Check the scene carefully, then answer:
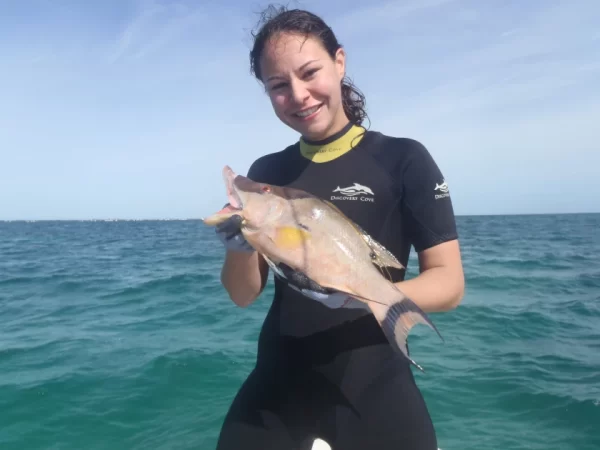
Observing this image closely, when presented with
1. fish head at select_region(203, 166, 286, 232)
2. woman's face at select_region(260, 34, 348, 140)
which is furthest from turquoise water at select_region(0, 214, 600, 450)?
fish head at select_region(203, 166, 286, 232)

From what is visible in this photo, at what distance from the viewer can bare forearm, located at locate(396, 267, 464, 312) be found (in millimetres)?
2326

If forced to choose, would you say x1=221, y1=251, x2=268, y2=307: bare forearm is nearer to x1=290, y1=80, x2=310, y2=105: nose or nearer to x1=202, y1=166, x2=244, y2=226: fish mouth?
x1=202, y1=166, x2=244, y2=226: fish mouth

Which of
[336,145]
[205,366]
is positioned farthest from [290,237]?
[205,366]

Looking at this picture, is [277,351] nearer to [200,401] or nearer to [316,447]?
[316,447]

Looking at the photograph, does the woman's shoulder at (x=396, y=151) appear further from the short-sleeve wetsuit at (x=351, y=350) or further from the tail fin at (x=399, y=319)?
the tail fin at (x=399, y=319)

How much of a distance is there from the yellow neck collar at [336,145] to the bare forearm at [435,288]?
36.5 inches

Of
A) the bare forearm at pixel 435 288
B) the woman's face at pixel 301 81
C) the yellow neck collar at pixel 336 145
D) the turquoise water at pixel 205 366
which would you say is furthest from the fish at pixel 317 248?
the turquoise water at pixel 205 366

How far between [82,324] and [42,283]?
24.1 feet

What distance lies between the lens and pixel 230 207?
Answer: 215 centimetres

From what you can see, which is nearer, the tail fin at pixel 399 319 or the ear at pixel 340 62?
the tail fin at pixel 399 319

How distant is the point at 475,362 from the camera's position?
27.3 ft

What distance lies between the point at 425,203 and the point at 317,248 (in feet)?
2.60

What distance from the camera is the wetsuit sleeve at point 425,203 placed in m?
2.50

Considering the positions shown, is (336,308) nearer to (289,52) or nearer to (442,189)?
(442,189)
